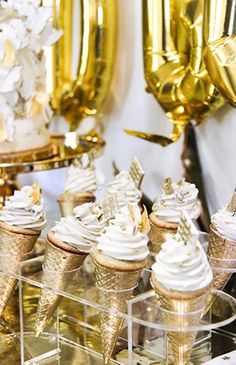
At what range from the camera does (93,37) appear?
6.36 ft

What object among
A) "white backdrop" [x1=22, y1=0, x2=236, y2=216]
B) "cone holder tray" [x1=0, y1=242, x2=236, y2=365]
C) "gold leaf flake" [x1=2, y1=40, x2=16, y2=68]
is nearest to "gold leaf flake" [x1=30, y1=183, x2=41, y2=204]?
"cone holder tray" [x1=0, y1=242, x2=236, y2=365]

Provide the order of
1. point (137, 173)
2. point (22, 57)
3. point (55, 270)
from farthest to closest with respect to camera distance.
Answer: point (22, 57) < point (137, 173) < point (55, 270)

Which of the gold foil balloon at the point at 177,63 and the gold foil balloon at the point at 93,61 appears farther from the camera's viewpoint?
the gold foil balloon at the point at 93,61

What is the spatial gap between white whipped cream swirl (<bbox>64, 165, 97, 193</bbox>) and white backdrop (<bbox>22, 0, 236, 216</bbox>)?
25 centimetres

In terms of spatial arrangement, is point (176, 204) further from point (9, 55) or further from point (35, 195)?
point (9, 55)

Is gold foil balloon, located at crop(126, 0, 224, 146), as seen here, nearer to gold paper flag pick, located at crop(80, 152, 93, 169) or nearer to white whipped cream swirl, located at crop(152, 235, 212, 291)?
gold paper flag pick, located at crop(80, 152, 93, 169)

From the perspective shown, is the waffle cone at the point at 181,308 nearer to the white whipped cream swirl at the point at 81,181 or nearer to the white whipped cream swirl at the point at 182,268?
the white whipped cream swirl at the point at 182,268

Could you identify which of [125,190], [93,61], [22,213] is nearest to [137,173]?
[125,190]

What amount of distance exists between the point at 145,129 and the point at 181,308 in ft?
2.88

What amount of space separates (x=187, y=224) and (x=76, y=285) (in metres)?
0.37

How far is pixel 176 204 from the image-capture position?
4.73 ft

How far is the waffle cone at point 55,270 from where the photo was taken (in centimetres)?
134

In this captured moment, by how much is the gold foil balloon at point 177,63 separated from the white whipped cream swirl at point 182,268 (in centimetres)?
51

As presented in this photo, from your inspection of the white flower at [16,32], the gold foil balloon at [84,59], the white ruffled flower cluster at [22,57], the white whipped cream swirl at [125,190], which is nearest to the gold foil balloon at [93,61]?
the gold foil balloon at [84,59]
